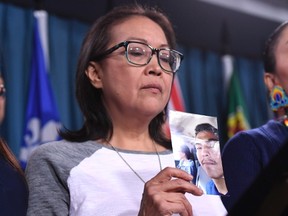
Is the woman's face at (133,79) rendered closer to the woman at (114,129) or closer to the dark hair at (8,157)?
the woman at (114,129)

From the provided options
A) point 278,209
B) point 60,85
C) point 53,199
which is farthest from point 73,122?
point 278,209

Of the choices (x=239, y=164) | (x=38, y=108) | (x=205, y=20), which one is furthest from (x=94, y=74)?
(x=205, y=20)

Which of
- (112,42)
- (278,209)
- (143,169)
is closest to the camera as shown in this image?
(278,209)

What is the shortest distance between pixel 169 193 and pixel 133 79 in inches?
16.7

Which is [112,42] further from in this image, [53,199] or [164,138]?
[53,199]

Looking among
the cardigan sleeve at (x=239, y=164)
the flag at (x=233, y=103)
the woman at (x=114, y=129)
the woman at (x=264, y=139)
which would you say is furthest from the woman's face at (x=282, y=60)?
the flag at (x=233, y=103)

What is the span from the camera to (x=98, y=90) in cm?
144

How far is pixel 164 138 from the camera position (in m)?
1.44

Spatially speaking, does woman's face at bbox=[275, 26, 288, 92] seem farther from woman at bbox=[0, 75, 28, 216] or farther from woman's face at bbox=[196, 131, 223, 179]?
woman at bbox=[0, 75, 28, 216]

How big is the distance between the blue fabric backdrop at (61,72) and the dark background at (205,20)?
75 millimetres

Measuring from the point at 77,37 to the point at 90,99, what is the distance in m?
2.07

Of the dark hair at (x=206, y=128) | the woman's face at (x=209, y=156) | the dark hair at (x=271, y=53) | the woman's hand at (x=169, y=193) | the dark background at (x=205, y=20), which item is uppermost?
the dark hair at (x=271, y=53)

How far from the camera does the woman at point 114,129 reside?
3.80 ft

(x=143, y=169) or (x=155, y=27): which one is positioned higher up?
(x=155, y=27)
